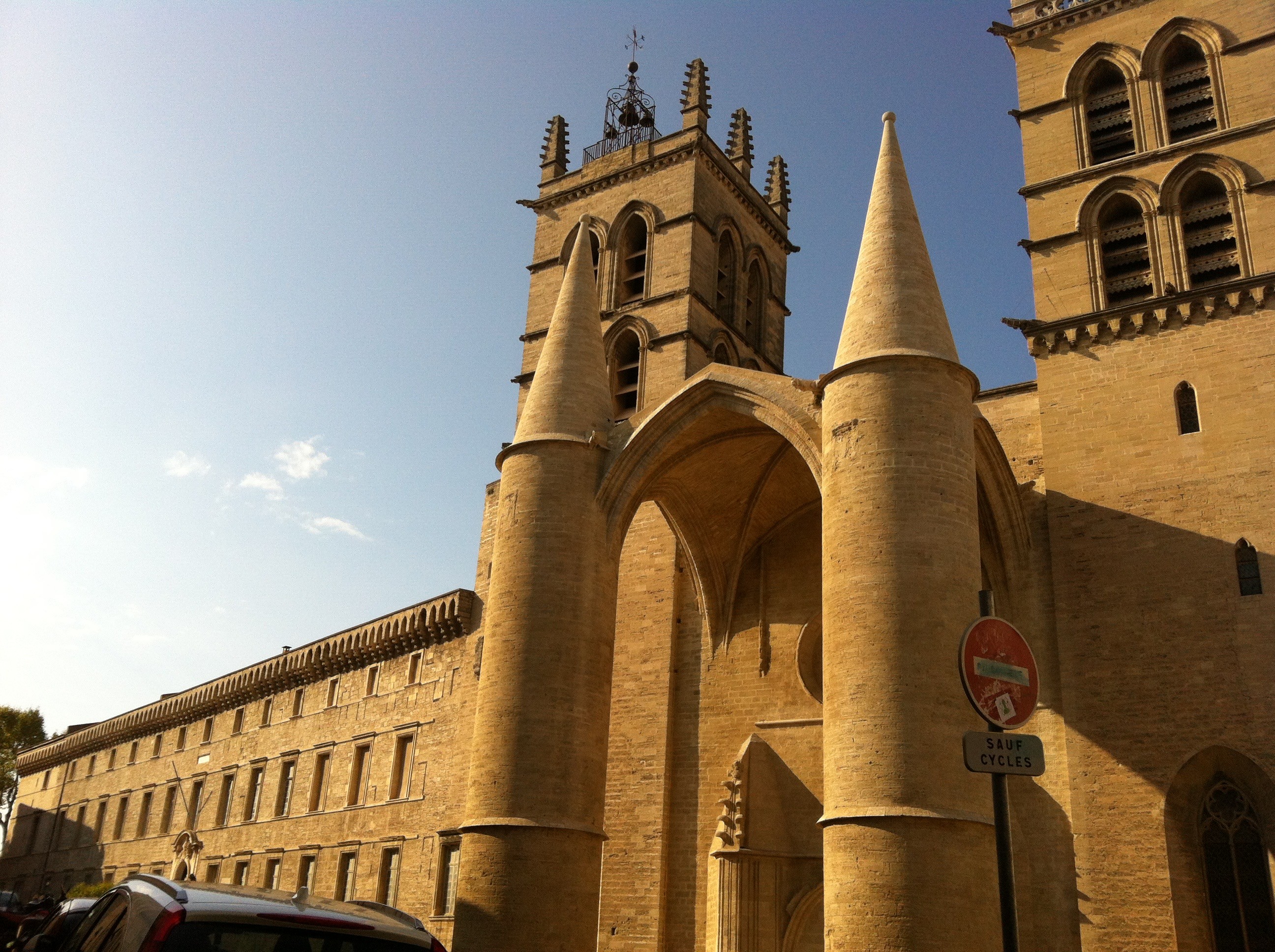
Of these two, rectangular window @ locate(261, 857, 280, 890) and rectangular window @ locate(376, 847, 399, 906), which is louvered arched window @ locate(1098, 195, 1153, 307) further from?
rectangular window @ locate(261, 857, 280, 890)

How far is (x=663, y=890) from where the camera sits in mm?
16078

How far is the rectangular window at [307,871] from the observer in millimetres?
25141

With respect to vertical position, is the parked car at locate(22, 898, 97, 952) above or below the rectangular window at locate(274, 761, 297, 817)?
below

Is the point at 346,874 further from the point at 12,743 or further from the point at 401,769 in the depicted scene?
the point at 12,743

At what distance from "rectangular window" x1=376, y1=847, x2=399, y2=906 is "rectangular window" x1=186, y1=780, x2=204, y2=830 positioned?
36.0 feet

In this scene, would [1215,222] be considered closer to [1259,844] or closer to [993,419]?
[993,419]

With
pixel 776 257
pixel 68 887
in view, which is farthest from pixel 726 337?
pixel 68 887

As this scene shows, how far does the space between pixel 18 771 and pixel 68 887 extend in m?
13.2

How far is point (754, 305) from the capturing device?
80.2 feet

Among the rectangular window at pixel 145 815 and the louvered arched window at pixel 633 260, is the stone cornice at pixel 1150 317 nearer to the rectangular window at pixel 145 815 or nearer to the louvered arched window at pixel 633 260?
the louvered arched window at pixel 633 260

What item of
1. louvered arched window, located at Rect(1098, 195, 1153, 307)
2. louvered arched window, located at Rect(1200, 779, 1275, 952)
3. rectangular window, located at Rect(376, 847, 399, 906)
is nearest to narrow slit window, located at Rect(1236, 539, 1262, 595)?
louvered arched window, located at Rect(1200, 779, 1275, 952)

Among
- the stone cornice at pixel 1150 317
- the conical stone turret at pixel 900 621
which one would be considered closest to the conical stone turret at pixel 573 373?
the conical stone turret at pixel 900 621

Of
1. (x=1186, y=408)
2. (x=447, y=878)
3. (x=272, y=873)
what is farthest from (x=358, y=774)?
(x=1186, y=408)

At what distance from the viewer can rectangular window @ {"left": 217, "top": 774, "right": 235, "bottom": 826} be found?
1190 inches
